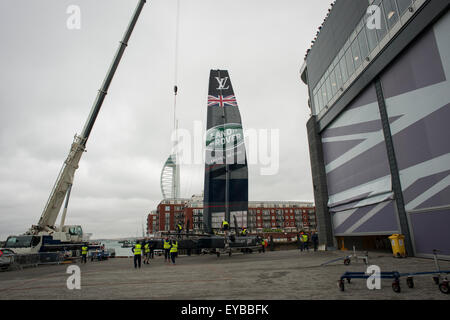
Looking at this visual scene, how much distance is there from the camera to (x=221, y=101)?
25.0 m

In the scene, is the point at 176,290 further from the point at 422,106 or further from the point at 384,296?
the point at 422,106

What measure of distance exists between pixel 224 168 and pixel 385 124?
496 inches

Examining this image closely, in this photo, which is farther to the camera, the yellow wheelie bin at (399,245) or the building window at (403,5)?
the yellow wheelie bin at (399,245)

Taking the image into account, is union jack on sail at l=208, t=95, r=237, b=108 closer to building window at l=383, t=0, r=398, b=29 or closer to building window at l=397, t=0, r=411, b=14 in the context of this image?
building window at l=383, t=0, r=398, b=29

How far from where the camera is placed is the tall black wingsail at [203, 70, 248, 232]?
72.3ft

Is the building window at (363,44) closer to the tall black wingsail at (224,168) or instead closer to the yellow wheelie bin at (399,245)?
the tall black wingsail at (224,168)

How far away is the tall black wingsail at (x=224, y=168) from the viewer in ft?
72.3

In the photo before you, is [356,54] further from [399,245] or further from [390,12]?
[399,245]

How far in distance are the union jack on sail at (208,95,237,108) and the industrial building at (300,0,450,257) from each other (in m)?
8.65

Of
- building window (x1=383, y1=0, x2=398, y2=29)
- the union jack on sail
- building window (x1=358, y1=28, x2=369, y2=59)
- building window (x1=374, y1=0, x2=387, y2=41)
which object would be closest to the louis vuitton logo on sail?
the union jack on sail

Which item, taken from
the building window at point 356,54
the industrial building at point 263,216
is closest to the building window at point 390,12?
the building window at point 356,54

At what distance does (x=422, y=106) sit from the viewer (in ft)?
40.2

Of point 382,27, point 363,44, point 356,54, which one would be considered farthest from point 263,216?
point 382,27

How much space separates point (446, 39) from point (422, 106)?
2.96m
